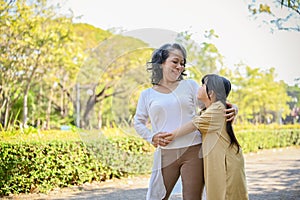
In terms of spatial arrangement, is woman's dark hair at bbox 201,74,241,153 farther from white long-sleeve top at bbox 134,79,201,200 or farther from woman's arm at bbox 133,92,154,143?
woman's arm at bbox 133,92,154,143

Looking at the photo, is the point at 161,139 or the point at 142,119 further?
the point at 142,119

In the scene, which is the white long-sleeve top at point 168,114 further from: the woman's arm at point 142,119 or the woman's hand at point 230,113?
the woman's hand at point 230,113

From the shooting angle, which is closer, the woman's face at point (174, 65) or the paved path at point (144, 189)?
the woman's face at point (174, 65)

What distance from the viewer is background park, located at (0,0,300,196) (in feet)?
9.95

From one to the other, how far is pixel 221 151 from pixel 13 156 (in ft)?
11.8

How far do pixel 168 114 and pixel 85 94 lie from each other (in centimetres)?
228

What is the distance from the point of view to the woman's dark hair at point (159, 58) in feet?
7.86

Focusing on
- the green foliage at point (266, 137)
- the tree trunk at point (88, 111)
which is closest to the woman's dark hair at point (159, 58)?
the tree trunk at point (88, 111)

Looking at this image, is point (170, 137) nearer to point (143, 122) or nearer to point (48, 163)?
point (143, 122)

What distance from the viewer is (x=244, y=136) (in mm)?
11969

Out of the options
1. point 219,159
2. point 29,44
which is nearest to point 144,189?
point 219,159

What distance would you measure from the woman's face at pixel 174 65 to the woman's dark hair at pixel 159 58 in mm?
20

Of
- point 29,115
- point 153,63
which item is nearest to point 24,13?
point 29,115

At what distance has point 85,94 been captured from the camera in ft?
14.7
